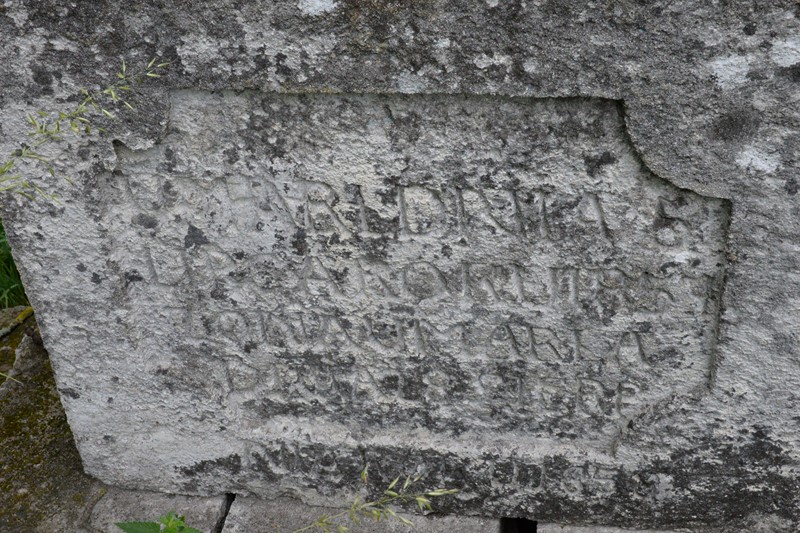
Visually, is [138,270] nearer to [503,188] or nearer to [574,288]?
[503,188]

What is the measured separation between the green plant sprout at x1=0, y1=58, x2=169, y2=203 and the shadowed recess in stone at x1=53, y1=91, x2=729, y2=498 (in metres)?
0.11

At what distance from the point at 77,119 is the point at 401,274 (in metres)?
0.80

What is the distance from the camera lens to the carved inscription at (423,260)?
173cm

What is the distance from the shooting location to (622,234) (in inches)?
70.3

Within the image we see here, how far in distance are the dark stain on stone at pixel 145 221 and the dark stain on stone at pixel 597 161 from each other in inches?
39.4

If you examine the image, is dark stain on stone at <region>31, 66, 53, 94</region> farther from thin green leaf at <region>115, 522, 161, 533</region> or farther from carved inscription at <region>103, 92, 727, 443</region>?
thin green leaf at <region>115, 522, 161, 533</region>

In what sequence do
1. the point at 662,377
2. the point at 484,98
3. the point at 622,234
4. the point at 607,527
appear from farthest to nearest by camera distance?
1. the point at 607,527
2. the point at 662,377
3. the point at 622,234
4. the point at 484,98

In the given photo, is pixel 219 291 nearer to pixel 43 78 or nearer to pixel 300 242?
pixel 300 242

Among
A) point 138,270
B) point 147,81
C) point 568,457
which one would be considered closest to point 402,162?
point 147,81

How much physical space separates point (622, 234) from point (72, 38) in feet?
4.05

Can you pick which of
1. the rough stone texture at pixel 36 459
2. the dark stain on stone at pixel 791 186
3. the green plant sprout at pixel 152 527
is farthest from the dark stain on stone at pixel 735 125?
the rough stone texture at pixel 36 459

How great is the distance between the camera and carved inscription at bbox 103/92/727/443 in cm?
173

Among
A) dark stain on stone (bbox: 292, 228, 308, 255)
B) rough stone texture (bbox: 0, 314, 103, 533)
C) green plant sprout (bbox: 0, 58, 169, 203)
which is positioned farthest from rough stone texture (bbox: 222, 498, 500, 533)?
green plant sprout (bbox: 0, 58, 169, 203)

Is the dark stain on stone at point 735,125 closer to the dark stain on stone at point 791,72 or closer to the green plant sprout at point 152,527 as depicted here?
the dark stain on stone at point 791,72
